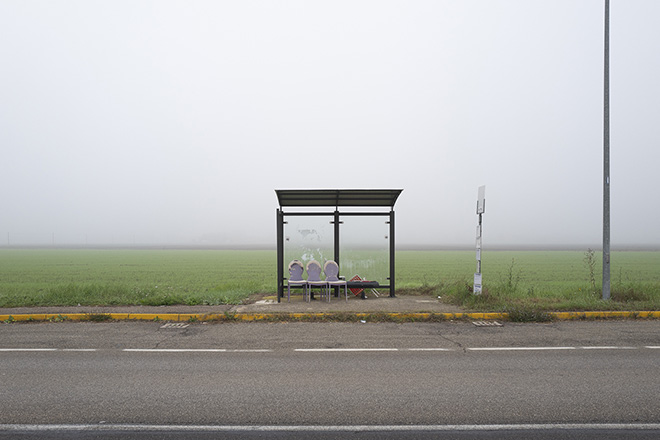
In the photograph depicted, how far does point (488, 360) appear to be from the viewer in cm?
609

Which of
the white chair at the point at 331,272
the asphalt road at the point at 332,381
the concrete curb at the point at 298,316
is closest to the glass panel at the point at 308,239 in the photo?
the white chair at the point at 331,272

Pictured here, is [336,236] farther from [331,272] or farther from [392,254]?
[392,254]

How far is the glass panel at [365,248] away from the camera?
41.3ft

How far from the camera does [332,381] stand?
518 cm

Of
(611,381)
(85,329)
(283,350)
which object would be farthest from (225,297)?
(611,381)

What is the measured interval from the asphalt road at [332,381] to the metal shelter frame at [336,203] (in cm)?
431

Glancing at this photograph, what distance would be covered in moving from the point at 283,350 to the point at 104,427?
3169 millimetres

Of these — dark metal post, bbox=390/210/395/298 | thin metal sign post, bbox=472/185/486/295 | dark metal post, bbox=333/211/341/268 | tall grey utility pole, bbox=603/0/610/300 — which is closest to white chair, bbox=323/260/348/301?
dark metal post, bbox=333/211/341/268

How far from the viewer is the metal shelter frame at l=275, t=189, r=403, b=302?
40.2 ft

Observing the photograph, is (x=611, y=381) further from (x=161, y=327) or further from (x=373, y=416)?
(x=161, y=327)

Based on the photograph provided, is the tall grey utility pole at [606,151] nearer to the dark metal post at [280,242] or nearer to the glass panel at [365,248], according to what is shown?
the glass panel at [365,248]

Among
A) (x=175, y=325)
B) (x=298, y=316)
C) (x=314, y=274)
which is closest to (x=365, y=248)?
(x=314, y=274)

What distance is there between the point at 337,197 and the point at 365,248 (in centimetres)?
176

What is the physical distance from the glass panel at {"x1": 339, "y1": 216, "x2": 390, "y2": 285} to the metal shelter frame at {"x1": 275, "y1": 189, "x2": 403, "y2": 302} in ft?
0.51
